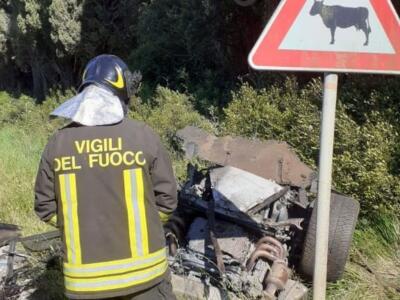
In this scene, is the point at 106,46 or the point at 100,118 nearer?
the point at 100,118

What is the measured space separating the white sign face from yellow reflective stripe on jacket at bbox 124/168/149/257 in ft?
3.07

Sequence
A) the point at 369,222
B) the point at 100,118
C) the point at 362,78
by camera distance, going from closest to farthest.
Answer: the point at 100,118 < the point at 369,222 < the point at 362,78

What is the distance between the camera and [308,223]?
4.34 m

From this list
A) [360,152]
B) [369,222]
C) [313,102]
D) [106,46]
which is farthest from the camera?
[106,46]

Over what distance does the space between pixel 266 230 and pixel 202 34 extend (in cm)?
730

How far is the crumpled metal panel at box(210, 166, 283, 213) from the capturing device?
15.0ft

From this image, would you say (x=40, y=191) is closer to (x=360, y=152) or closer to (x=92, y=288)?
(x=92, y=288)

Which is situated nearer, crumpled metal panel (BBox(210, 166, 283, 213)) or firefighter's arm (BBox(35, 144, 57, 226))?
firefighter's arm (BBox(35, 144, 57, 226))

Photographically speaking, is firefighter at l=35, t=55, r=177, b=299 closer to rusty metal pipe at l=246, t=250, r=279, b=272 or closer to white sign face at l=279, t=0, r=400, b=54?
white sign face at l=279, t=0, r=400, b=54

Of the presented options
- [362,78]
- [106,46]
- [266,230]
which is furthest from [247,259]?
[106,46]

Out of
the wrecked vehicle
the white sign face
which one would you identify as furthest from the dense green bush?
the white sign face

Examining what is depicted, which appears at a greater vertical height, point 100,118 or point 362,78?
point 100,118

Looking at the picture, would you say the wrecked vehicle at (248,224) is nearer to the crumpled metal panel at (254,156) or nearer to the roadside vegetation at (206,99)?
the crumpled metal panel at (254,156)

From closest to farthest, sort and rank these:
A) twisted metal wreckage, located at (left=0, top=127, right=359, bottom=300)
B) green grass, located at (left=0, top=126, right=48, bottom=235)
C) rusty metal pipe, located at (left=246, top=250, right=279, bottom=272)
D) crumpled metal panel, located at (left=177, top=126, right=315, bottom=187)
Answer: twisted metal wreckage, located at (left=0, top=127, right=359, bottom=300)
rusty metal pipe, located at (left=246, top=250, right=279, bottom=272)
crumpled metal panel, located at (left=177, top=126, right=315, bottom=187)
green grass, located at (left=0, top=126, right=48, bottom=235)
